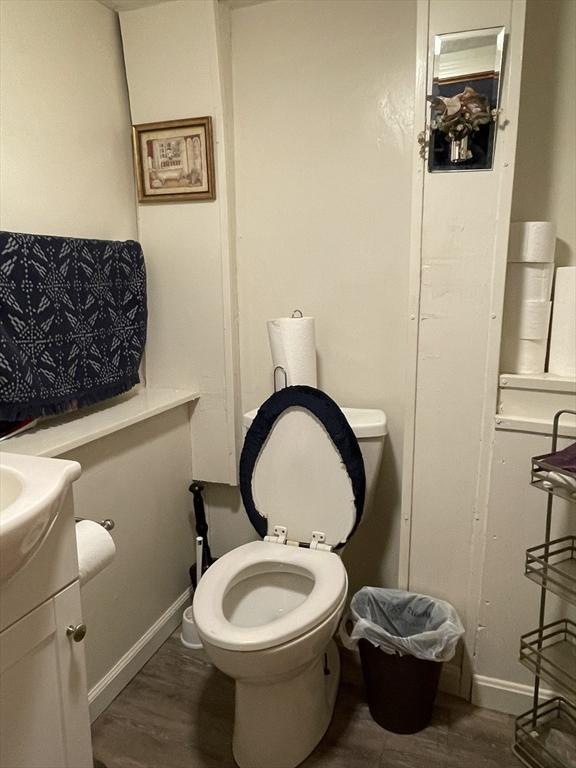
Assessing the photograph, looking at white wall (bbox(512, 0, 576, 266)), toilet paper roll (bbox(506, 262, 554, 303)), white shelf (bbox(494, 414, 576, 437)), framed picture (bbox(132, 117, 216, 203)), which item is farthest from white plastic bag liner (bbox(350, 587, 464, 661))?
framed picture (bbox(132, 117, 216, 203))

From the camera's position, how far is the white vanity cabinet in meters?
0.80

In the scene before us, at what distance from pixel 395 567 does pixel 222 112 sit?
1582 millimetres

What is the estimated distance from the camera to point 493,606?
1.50 meters

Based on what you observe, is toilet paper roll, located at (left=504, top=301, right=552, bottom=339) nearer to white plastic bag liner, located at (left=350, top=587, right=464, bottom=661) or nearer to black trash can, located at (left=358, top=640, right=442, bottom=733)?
white plastic bag liner, located at (left=350, top=587, right=464, bottom=661)

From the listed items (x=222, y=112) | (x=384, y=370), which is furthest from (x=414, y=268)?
(x=222, y=112)

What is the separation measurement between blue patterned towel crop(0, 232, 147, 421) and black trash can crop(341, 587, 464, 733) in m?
1.00

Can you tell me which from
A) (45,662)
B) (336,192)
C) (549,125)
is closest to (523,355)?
(549,125)

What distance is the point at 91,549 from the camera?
101 centimetres

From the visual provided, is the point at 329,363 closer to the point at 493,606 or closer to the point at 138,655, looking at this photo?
the point at 493,606

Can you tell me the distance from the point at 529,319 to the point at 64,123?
1407 mm

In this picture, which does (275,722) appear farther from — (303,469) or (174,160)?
(174,160)

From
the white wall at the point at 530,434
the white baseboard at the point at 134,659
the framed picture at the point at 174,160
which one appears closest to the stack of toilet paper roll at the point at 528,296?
the white wall at the point at 530,434

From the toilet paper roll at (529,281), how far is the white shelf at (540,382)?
21 centimetres

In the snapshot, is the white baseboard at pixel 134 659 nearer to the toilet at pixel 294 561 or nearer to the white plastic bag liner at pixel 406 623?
the toilet at pixel 294 561
